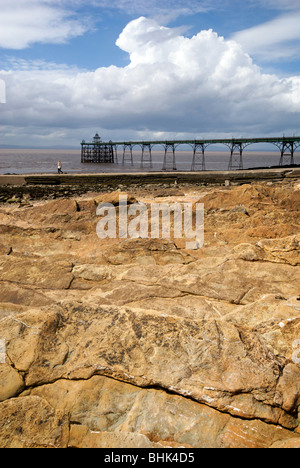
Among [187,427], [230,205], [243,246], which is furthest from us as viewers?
[230,205]

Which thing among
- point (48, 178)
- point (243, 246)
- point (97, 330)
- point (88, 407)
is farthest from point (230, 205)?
point (48, 178)

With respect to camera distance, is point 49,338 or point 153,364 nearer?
point 153,364

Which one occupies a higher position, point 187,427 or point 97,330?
point 97,330

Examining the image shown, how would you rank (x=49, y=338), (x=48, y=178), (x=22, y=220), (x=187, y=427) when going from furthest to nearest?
1. (x=48, y=178)
2. (x=22, y=220)
3. (x=49, y=338)
4. (x=187, y=427)

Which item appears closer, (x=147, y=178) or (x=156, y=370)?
(x=156, y=370)

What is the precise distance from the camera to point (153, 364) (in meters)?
2.97

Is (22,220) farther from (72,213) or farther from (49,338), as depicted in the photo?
(49,338)

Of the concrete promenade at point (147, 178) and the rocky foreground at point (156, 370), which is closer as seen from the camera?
the rocky foreground at point (156, 370)

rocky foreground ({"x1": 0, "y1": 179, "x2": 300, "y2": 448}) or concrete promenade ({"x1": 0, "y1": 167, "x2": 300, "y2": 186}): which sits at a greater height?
concrete promenade ({"x1": 0, "y1": 167, "x2": 300, "y2": 186})

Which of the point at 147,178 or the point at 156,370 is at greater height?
the point at 147,178

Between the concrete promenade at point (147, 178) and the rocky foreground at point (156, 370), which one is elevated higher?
the concrete promenade at point (147, 178)

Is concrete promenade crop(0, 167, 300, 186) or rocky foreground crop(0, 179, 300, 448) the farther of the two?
concrete promenade crop(0, 167, 300, 186)
